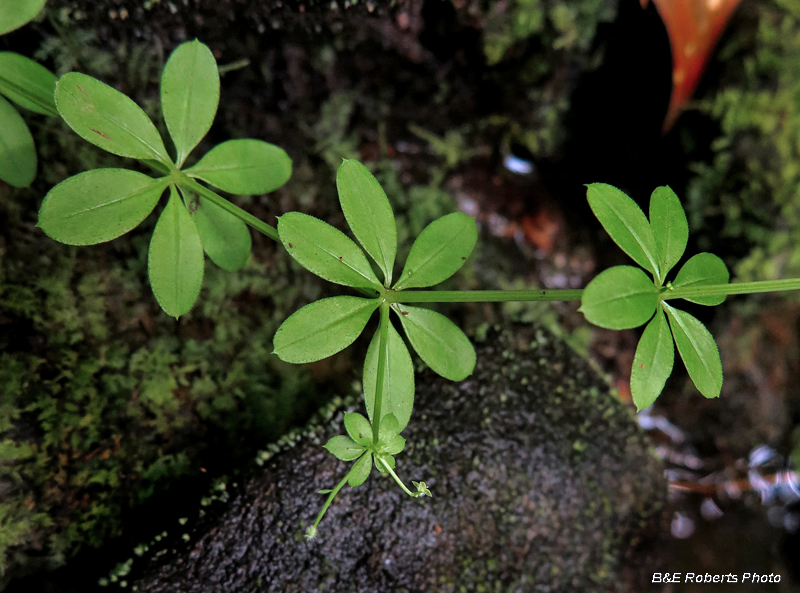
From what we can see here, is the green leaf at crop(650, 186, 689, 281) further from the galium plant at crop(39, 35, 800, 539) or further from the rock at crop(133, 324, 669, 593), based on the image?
the rock at crop(133, 324, 669, 593)

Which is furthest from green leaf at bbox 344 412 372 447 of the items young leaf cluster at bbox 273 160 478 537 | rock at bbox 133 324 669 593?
rock at bbox 133 324 669 593

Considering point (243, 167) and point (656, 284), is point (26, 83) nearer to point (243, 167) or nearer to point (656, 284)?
point (243, 167)

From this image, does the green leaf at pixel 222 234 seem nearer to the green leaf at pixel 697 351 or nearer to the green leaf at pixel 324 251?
the green leaf at pixel 324 251

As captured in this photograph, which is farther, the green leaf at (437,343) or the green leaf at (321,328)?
the green leaf at (437,343)

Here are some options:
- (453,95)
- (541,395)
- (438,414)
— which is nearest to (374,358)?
(438,414)

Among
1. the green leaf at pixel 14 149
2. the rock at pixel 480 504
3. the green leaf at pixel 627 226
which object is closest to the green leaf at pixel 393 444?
the rock at pixel 480 504

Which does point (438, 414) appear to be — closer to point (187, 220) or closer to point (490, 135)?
point (187, 220)
